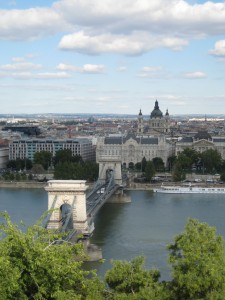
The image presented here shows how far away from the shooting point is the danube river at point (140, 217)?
46.1ft

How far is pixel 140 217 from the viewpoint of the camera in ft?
63.8

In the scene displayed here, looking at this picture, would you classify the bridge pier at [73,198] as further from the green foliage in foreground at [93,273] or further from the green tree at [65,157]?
the green tree at [65,157]

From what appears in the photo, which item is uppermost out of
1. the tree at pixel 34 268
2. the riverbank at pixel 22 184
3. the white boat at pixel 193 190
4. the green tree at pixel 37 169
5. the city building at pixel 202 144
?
the tree at pixel 34 268

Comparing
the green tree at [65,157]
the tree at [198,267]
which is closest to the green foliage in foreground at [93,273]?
the tree at [198,267]

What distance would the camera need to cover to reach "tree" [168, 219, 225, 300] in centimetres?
760

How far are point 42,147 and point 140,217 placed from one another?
21.4 m

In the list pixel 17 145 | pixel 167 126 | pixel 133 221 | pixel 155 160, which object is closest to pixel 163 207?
pixel 133 221

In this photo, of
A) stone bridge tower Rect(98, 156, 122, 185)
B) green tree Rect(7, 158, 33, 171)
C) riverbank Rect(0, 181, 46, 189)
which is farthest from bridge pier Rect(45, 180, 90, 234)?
green tree Rect(7, 158, 33, 171)

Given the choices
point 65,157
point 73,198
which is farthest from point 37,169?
point 73,198

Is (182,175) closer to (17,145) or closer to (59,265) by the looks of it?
(17,145)

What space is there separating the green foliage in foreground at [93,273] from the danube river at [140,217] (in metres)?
3.55

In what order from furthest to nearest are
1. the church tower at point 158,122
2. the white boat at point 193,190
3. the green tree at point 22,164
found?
the church tower at point 158,122 < the green tree at point 22,164 < the white boat at point 193,190

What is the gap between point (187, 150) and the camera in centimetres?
3500

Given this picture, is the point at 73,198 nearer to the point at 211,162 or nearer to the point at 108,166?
the point at 108,166
